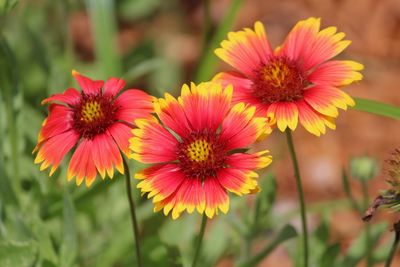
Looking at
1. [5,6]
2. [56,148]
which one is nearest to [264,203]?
[56,148]

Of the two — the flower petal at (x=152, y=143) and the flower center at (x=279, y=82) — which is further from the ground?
the flower center at (x=279, y=82)

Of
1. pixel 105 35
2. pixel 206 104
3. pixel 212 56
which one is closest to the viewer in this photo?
pixel 206 104

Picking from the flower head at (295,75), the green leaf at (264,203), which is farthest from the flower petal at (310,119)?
the green leaf at (264,203)

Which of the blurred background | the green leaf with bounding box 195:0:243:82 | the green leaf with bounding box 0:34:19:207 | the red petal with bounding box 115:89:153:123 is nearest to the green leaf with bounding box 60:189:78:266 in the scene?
the blurred background

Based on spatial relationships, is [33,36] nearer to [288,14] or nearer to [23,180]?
[23,180]

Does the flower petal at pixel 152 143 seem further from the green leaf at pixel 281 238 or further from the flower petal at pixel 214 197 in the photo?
the green leaf at pixel 281 238

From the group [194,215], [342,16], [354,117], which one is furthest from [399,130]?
[194,215]

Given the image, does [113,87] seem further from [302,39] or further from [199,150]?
[302,39]
